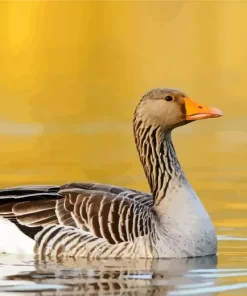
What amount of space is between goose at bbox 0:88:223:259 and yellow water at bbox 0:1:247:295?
34 cm

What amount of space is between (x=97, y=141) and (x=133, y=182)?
223 inches

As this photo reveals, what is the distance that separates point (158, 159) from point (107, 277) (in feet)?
6.12

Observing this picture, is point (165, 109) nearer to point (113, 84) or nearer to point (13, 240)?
point (13, 240)

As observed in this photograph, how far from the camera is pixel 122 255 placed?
12.6 meters

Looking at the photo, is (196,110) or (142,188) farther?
(142,188)

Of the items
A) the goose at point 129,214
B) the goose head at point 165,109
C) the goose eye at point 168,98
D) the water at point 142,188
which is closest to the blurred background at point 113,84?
the water at point 142,188

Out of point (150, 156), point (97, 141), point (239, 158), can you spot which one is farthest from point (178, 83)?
point (150, 156)

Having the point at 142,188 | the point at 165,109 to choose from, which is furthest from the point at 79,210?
the point at 142,188

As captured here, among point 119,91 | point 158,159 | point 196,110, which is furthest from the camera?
point 119,91

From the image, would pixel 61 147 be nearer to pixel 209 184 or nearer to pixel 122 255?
pixel 209 184

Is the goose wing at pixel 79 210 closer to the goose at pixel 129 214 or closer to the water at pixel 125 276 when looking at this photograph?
the goose at pixel 129 214

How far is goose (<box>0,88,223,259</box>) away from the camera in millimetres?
12641

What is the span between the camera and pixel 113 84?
128 feet

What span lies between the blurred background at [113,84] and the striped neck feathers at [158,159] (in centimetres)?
206
